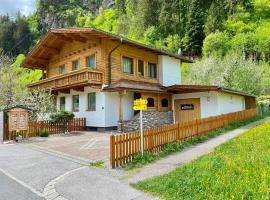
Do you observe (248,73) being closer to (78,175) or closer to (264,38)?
(264,38)

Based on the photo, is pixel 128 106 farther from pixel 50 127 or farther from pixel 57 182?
pixel 57 182

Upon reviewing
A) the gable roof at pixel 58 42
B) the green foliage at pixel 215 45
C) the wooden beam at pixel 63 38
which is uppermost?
the green foliage at pixel 215 45

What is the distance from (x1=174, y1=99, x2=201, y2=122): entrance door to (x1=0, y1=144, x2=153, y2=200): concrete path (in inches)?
561

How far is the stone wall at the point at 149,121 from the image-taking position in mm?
19252

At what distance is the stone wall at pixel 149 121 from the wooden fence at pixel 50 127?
147 inches

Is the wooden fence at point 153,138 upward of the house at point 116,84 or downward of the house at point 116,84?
downward

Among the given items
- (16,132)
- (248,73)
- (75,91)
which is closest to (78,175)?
(16,132)

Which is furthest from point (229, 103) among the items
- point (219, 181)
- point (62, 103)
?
point (219, 181)

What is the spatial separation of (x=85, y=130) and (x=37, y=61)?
10.7 m

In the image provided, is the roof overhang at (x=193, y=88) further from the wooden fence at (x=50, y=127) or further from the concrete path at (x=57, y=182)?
the concrete path at (x=57, y=182)

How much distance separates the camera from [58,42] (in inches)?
978

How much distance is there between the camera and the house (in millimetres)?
20227

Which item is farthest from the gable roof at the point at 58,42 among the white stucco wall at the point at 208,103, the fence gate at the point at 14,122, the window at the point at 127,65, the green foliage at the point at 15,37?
the green foliage at the point at 15,37

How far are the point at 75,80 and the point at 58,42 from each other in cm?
618
